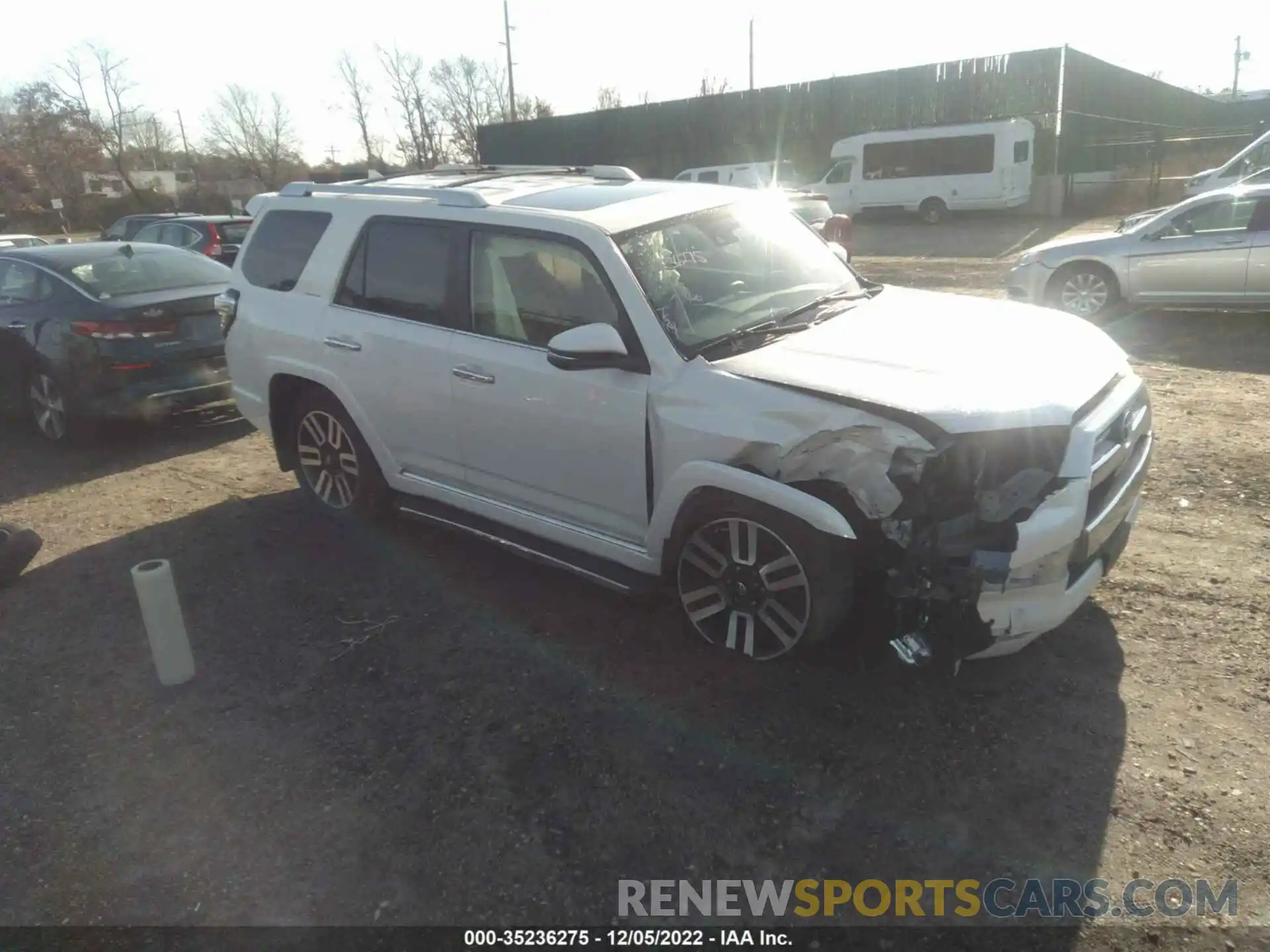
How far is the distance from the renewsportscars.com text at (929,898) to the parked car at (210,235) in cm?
1301

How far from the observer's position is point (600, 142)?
40.7 metres

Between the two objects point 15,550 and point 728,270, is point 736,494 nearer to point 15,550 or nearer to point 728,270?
point 728,270

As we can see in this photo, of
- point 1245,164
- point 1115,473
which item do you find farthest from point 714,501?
point 1245,164

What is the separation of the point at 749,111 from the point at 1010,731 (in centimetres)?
3658

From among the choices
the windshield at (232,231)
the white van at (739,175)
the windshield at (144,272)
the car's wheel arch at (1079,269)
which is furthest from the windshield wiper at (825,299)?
the white van at (739,175)

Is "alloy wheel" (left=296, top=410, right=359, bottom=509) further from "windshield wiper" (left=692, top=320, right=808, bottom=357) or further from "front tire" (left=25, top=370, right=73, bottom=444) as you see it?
"front tire" (left=25, top=370, right=73, bottom=444)

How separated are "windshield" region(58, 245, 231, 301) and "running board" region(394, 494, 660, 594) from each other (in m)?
3.78

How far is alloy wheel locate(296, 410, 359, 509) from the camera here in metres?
5.30

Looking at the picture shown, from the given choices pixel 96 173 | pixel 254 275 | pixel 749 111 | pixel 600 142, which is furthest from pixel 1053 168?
pixel 96 173

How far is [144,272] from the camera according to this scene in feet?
25.4

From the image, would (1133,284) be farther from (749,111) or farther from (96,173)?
(96,173)

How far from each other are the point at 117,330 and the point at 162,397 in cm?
61

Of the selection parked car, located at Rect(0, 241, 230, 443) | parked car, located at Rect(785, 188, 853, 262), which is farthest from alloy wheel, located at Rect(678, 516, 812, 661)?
parked car, located at Rect(785, 188, 853, 262)

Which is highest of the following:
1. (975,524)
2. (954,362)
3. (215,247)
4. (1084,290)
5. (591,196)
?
(591,196)
